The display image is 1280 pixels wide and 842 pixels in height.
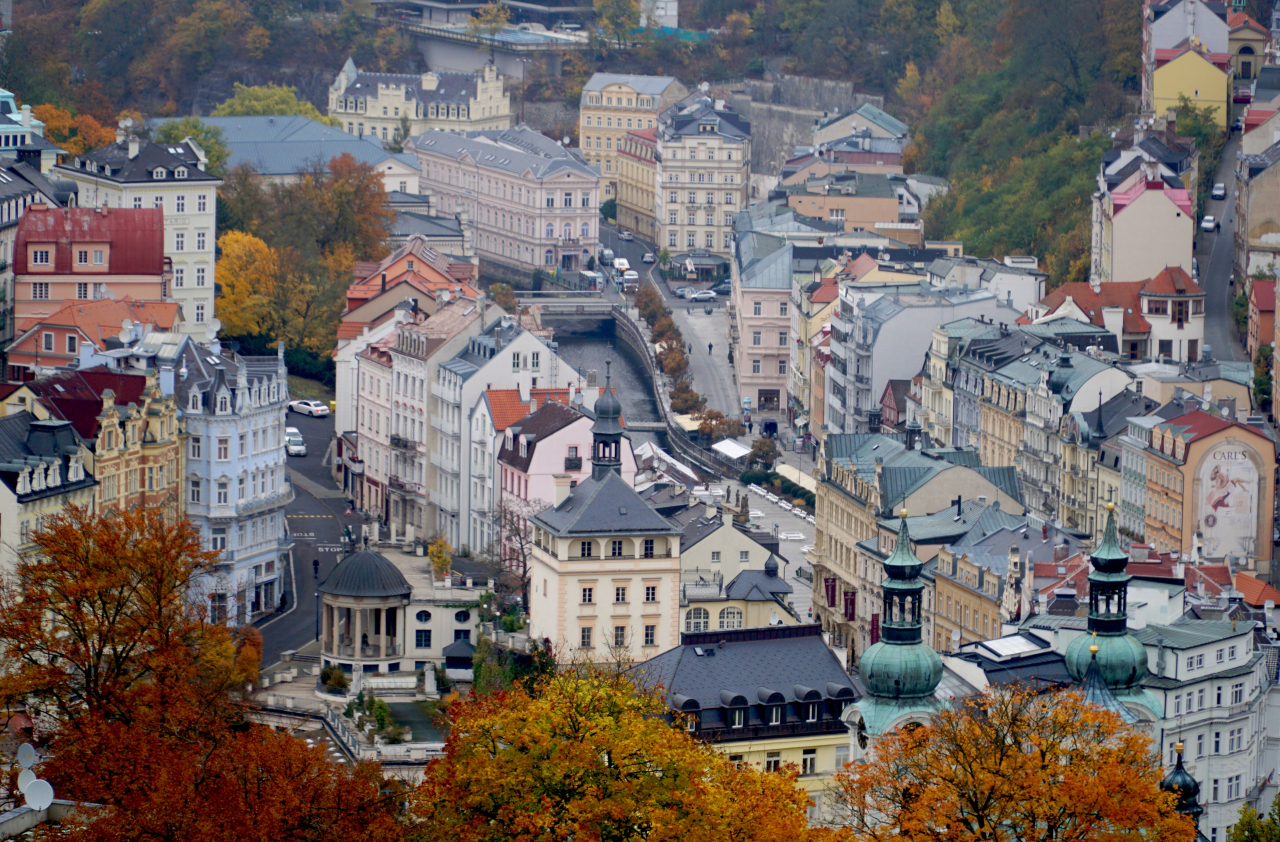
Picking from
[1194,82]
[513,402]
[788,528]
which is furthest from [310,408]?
[1194,82]

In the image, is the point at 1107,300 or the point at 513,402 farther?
the point at 1107,300

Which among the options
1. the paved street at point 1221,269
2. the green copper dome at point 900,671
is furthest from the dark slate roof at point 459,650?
the paved street at point 1221,269

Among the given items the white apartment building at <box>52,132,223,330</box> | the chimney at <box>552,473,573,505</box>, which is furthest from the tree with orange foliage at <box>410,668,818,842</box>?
the white apartment building at <box>52,132,223,330</box>

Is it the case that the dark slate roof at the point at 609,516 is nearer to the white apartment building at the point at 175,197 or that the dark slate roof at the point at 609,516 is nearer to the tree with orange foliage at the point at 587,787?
the tree with orange foliage at the point at 587,787

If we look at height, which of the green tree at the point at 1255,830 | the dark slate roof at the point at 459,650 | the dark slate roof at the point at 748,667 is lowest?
the dark slate roof at the point at 459,650

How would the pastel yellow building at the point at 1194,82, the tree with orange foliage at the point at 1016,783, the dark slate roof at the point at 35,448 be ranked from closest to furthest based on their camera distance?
the tree with orange foliage at the point at 1016,783 < the dark slate roof at the point at 35,448 < the pastel yellow building at the point at 1194,82

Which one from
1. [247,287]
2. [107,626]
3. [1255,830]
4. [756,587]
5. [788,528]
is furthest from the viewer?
[247,287]

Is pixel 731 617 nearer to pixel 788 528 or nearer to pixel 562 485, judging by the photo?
pixel 562 485

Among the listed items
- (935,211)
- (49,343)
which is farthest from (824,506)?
(935,211)
